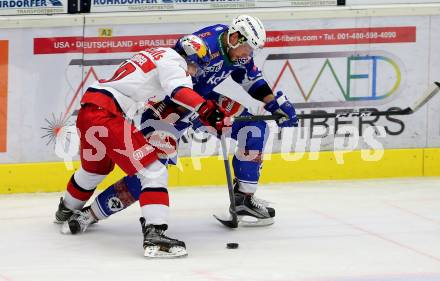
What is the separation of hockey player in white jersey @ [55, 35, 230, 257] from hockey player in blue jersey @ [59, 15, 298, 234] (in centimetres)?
19

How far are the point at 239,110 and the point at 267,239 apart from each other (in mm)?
822

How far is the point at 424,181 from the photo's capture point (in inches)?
313

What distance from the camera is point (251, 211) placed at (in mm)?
6559

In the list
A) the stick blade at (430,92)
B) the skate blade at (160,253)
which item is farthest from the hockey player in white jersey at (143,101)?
the stick blade at (430,92)

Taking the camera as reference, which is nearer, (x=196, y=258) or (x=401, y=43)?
(x=196, y=258)

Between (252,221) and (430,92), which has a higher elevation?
(430,92)

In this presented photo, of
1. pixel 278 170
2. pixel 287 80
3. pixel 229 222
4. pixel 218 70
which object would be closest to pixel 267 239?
pixel 229 222

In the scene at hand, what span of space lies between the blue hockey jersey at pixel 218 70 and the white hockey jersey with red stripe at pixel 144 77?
44cm

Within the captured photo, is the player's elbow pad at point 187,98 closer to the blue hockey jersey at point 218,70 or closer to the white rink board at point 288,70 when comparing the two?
the blue hockey jersey at point 218,70

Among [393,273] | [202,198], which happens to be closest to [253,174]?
[202,198]

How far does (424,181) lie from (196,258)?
2.81 metres

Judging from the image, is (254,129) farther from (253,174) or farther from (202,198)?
(202,198)

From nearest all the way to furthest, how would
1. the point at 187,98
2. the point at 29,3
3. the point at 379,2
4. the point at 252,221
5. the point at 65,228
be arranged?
the point at 187,98 < the point at 65,228 < the point at 252,221 < the point at 29,3 < the point at 379,2

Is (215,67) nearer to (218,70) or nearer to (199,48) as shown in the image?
(218,70)
